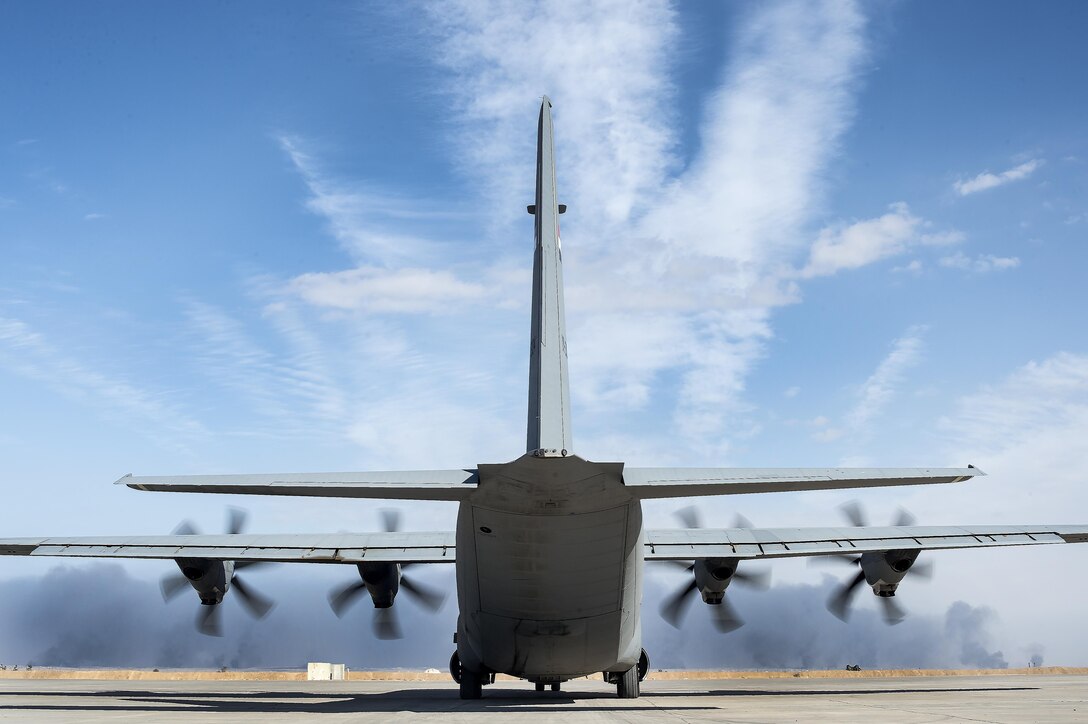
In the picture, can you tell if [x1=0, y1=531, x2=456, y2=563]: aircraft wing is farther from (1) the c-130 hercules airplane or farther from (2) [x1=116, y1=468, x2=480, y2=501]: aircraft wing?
(2) [x1=116, y1=468, x2=480, y2=501]: aircraft wing

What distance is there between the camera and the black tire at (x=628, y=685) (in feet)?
63.2

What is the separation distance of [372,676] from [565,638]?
40127mm

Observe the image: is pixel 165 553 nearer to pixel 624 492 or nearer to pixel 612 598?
pixel 612 598

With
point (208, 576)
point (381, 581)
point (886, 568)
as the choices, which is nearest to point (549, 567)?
point (381, 581)

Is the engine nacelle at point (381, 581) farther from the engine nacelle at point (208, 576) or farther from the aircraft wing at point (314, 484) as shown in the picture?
the aircraft wing at point (314, 484)

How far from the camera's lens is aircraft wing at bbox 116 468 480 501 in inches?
440

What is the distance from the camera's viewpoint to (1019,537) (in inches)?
762

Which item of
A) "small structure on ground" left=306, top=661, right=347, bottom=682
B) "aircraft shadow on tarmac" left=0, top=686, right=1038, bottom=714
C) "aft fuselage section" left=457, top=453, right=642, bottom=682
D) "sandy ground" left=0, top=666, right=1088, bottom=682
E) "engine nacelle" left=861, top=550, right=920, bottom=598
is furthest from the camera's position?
"small structure on ground" left=306, top=661, right=347, bottom=682

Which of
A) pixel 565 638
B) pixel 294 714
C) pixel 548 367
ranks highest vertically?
pixel 548 367

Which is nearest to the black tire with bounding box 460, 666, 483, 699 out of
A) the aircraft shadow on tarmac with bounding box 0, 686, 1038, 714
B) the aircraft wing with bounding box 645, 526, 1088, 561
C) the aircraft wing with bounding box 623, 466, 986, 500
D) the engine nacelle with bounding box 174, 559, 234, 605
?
the aircraft shadow on tarmac with bounding box 0, 686, 1038, 714

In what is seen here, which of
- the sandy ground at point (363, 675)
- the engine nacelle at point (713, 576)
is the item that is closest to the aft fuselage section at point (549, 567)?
the engine nacelle at point (713, 576)

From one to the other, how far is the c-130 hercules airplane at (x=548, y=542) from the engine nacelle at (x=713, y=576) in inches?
1.9

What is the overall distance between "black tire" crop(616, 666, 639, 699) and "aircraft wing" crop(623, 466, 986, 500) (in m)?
8.05

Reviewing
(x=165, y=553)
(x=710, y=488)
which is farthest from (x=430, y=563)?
(x=710, y=488)
